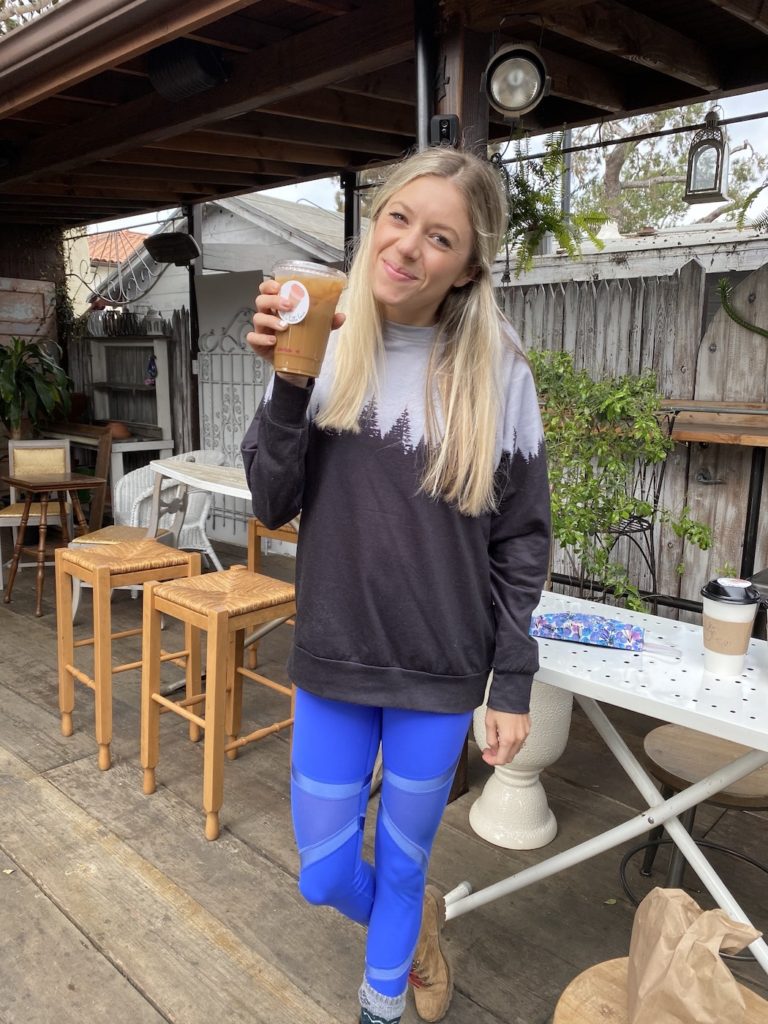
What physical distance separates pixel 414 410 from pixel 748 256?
12.2ft

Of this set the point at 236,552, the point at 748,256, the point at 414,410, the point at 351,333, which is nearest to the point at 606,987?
the point at 414,410

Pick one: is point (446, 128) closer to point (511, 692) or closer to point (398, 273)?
point (398, 273)

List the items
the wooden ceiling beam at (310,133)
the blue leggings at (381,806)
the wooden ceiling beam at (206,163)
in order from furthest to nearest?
the wooden ceiling beam at (206,163) < the wooden ceiling beam at (310,133) < the blue leggings at (381,806)

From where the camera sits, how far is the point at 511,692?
1.44 m

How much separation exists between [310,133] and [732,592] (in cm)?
375

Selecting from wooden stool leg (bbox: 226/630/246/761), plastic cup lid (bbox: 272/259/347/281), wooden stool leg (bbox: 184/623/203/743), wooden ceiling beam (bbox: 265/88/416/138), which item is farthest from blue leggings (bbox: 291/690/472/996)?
wooden ceiling beam (bbox: 265/88/416/138)

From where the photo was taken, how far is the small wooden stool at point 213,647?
2379 millimetres

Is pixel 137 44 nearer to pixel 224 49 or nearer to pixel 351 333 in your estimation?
pixel 224 49

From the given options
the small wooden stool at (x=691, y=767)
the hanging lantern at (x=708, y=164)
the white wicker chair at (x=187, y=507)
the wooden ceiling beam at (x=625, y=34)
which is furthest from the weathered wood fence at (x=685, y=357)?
the white wicker chair at (x=187, y=507)

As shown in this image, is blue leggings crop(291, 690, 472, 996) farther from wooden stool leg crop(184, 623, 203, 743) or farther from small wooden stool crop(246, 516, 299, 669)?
small wooden stool crop(246, 516, 299, 669)

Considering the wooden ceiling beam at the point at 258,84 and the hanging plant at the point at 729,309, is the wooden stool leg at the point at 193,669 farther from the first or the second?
the hanging plant at the point at 729,309

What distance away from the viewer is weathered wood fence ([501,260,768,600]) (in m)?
3.87

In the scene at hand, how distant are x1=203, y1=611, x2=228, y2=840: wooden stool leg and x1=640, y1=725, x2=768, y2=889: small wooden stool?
4.06 ft

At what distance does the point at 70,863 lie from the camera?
227 centimetres
